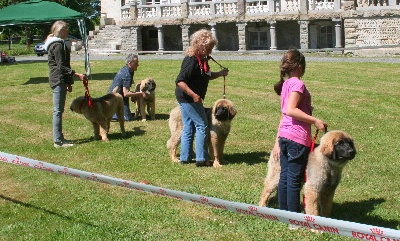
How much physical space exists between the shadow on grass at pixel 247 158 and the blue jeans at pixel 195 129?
1.91 ft

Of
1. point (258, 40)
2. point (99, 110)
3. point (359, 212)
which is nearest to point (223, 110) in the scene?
point (359, 212)

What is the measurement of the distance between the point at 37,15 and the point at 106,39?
15.0 meters

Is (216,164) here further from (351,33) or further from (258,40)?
(258,40)

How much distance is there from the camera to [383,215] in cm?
648

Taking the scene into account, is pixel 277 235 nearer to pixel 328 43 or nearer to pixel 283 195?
pixel 283 195

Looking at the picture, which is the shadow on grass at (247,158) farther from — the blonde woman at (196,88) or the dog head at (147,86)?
the dog head at (147,86)

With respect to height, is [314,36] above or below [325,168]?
above

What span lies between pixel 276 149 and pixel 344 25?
23.0 m

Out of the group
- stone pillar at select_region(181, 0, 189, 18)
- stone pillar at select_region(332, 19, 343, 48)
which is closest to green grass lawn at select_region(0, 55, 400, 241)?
stone pillar at select_region(332, 19, 343, 48)

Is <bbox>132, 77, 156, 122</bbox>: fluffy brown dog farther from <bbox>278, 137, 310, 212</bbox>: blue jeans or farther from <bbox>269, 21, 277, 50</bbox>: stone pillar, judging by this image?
<bbox>269, 21, 277, 50</bbox>: stone pillar

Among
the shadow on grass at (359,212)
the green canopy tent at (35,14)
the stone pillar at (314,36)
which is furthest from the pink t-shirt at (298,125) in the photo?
the stone pillar at (314,36)

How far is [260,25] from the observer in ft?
105

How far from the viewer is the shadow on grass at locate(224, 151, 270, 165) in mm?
9094

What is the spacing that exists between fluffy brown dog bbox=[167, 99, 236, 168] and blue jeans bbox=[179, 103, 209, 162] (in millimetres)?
177
